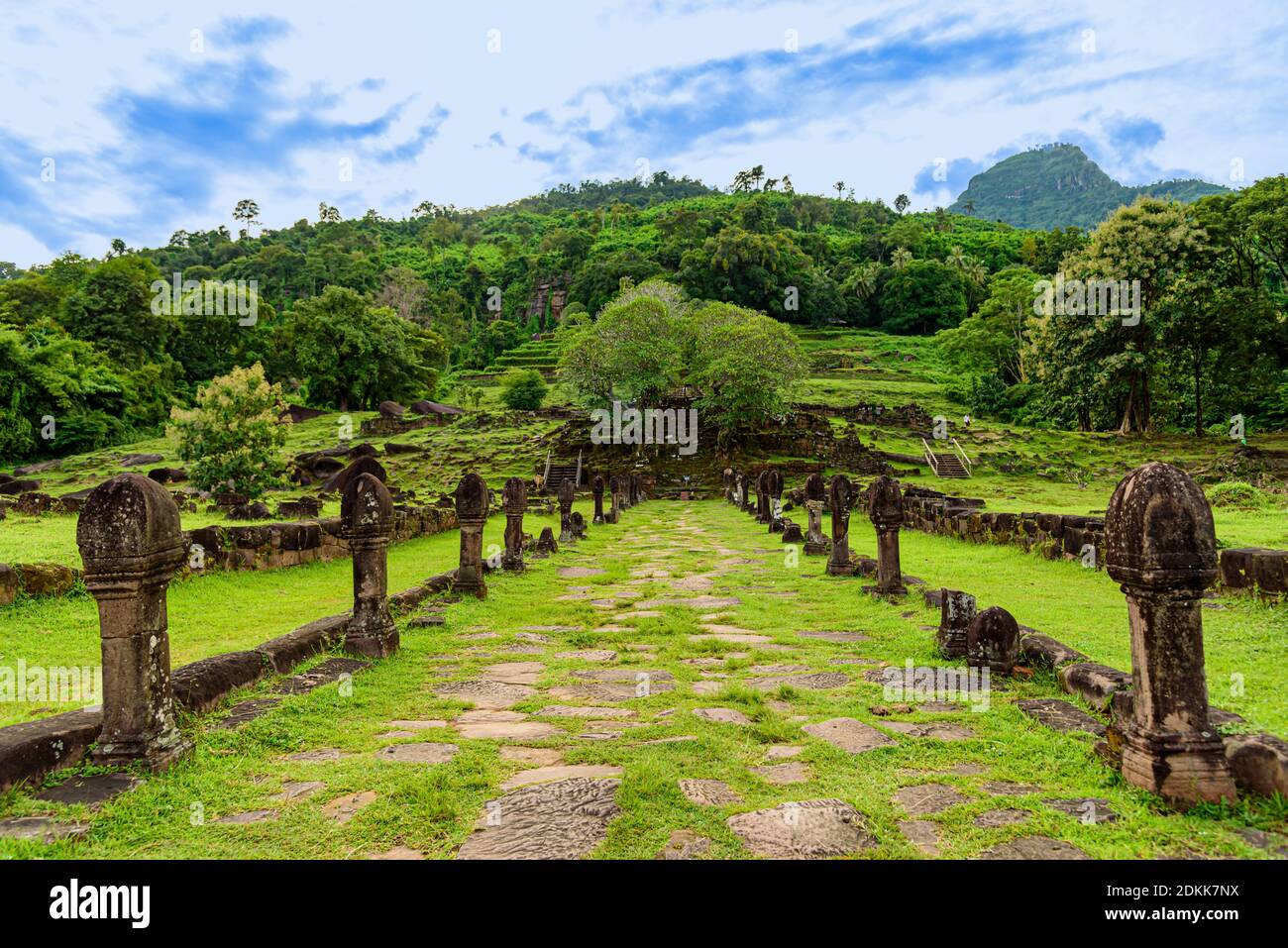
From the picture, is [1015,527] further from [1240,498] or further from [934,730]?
[934,730]

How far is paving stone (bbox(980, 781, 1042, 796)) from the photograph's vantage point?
3.10 m

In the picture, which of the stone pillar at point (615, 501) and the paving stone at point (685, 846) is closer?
the paving stone at point (685, 846)

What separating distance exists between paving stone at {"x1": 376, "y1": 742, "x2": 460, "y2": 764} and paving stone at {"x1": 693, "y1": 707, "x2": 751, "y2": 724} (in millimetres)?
1464

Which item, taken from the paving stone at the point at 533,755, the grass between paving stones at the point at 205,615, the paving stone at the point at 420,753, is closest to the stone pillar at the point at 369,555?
the grass between paving stones at the point at 205,615

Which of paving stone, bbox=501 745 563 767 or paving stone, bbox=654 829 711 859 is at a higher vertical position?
paving stone, bbox=654 829 711 859

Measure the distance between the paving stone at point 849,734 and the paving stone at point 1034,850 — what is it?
109 centimetres

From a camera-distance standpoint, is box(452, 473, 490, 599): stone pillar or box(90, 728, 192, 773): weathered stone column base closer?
box(90, 728, 192, 773): weathered stone column base

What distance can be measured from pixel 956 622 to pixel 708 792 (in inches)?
124

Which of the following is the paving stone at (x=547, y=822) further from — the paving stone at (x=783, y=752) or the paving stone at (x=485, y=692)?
the paving stone at (x=485, y=692)

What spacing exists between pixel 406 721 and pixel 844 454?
102 feet

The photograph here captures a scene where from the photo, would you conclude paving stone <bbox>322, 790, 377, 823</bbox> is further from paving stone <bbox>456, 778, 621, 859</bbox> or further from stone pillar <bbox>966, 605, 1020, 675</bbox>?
stone pillar <bbox>966, 605, 1020, 675</bbox>

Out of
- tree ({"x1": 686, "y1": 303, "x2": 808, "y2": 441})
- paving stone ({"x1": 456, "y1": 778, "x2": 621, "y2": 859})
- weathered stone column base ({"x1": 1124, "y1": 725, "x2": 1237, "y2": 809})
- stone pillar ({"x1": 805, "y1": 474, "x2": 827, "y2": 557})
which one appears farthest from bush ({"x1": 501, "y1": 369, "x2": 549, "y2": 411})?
weathered stone column base ({"x1": 1124, "y1": 725, "x2": 1237, "y2": 809})

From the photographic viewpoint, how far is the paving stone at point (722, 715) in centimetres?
427
